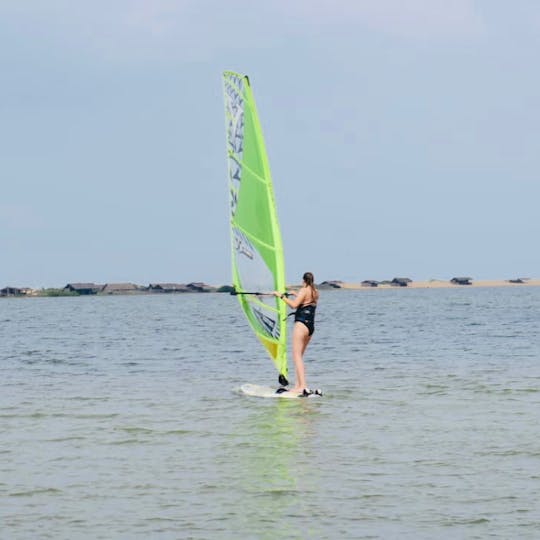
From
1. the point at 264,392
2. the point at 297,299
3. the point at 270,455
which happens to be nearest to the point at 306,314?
the point at 297,299

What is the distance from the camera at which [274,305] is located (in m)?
20.5

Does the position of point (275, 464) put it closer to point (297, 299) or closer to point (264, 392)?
point (297, 299)

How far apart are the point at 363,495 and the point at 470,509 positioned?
119 centimetres

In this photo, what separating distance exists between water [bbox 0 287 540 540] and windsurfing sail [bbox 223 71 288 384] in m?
1.47

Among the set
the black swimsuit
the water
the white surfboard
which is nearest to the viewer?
the water

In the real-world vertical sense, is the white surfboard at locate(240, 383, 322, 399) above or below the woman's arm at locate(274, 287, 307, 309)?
below

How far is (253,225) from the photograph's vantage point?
68.5 feet

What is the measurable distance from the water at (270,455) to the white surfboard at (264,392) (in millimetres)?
333

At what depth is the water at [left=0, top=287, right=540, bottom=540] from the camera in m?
10.8

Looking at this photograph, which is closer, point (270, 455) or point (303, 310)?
point (270, 455)

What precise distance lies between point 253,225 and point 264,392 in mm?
3145

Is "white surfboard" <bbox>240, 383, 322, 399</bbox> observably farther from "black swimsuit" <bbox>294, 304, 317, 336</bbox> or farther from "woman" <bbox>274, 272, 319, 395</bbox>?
"black swimsuit" <bbox>294, 304, 317, 336</bbox>

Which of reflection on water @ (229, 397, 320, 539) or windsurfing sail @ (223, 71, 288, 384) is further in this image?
windsurfing sail @ (223, 71, 288, 384)

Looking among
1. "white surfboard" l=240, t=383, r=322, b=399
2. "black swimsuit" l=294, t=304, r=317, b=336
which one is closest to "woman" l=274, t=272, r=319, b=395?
"black swimsuit" l=294, t=304, r=317, b=336
